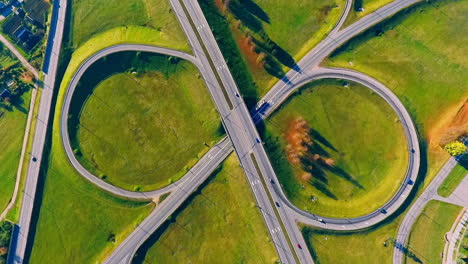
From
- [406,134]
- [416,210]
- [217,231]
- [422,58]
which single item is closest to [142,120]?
[217,231]

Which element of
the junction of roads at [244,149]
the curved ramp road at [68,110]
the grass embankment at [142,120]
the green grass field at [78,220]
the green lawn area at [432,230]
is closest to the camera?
the green lawn area at [432,230]

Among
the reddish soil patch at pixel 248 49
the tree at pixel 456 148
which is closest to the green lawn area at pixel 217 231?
the reddish soil patch at pixel 248 49

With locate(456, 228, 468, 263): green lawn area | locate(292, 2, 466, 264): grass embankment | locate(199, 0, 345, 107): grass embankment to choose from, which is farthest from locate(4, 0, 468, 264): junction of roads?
locate(456, 228, 468, 263): green lawn area

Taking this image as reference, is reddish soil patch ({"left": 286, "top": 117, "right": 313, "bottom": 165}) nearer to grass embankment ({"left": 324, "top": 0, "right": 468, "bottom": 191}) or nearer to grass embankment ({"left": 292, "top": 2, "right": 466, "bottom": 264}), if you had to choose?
grass embankment ({"left": 324, "top": 0, "right": 468, "bottom": 191})

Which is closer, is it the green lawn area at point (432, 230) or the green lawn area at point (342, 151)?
the green lawn area at point (432, 230)

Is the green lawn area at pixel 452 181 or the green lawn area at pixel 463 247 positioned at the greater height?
the green lawn area at pixel 452 181

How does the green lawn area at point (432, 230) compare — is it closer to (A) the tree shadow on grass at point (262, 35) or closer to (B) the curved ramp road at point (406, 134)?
(B) the curved ramp road at point (406, 134)

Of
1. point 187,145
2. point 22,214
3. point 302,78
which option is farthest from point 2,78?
point 302,78
